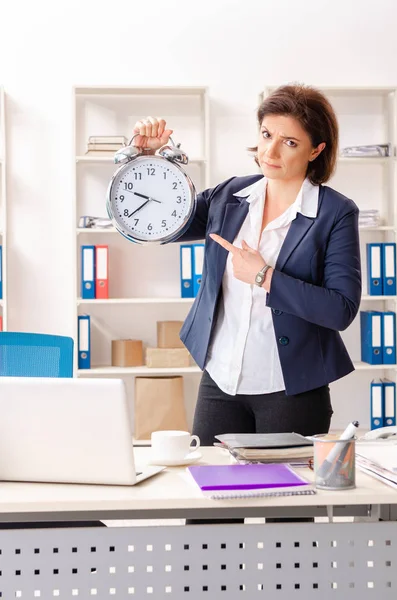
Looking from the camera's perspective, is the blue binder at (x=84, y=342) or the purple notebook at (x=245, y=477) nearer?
the purple notebook at (x=245, y=477)

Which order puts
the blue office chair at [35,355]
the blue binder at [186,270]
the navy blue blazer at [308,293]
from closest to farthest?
the navy blue blazer at [308,293] < the blue office chair at [35,355] < the blue binder at [186,270]

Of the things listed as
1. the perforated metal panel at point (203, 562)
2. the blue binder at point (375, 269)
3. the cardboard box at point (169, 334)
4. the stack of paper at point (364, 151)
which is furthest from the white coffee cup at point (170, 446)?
the stack of paper at point (364, 151)

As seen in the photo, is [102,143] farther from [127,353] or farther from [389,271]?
[389,271]

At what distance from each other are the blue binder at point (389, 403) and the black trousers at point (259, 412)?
8.20 feet

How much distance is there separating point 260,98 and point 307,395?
2859 millimetres

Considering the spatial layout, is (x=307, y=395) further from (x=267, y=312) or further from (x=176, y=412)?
(x=176, y=412)

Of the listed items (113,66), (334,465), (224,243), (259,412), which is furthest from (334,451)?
(113,66)

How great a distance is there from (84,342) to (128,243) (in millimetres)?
630

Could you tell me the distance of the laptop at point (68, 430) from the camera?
1.50 m

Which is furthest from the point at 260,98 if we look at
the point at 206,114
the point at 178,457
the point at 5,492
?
the point at 5,492

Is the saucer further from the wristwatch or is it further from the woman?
the wristwatch

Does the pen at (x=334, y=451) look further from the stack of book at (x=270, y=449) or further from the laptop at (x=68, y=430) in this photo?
the laptop at (x=68, y=430)

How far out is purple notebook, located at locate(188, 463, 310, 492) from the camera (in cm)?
149

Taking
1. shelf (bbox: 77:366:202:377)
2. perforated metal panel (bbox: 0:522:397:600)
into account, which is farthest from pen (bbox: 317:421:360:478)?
shelf (bbox: 77:366:202:377)
